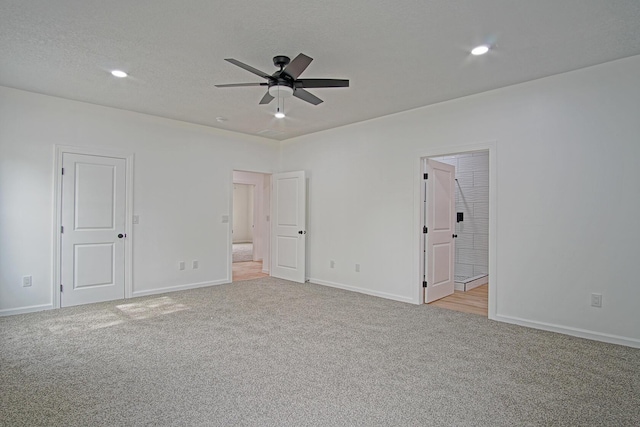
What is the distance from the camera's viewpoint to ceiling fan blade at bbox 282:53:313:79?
2623mm

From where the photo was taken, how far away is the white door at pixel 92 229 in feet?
14.9

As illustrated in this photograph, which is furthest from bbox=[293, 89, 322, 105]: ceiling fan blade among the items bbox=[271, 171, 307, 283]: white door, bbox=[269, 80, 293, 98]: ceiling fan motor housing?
bbox=[271, 171, 307, 283]: white door

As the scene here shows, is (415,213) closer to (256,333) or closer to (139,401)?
(256,333)

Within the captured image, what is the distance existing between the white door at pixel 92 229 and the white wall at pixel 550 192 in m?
3.93

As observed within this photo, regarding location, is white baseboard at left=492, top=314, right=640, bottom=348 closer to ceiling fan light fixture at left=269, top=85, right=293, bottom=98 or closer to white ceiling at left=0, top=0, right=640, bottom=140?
white ceiling at left=0, top=0, right=640, bottom=140

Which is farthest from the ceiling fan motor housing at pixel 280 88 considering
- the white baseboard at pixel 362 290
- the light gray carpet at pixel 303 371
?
the white baseboard at pixel 362 290

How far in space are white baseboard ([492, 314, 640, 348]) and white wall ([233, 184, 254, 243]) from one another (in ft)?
36.8

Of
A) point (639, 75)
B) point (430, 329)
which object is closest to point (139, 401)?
point (430, 329)

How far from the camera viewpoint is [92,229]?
15.6 ft

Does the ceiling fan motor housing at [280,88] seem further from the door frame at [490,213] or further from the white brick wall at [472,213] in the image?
the white brick wall at [472,213]

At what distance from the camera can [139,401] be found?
228 cm

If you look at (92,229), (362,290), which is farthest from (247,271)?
(92,229)

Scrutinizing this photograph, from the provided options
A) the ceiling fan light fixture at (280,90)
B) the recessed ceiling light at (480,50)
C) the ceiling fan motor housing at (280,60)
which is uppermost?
the recessed ceiling light at (480,50)

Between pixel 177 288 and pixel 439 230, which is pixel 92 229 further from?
pixel 439 230
